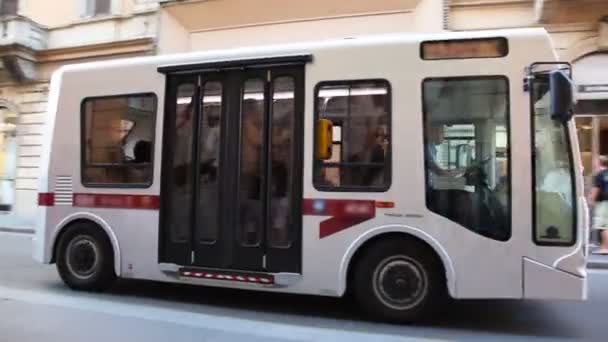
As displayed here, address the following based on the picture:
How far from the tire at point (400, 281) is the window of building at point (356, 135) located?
0.65m

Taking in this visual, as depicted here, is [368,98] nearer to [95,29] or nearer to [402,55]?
[402,55]

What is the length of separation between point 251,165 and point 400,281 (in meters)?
1.98

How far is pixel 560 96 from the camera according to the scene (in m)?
5.05

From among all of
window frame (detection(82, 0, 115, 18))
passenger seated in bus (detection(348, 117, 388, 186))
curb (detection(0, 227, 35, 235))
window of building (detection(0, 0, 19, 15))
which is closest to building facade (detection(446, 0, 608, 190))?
passenger seated in bus (detection(348, 117, 388, 186))

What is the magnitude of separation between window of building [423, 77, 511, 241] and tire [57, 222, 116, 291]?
13.0 ft

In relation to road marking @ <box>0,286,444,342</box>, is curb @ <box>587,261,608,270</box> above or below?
above

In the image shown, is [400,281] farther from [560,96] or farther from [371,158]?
[560,96]

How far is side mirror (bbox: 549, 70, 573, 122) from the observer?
199 inches

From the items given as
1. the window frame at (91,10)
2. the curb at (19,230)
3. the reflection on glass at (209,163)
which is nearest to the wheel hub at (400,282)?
the reflection on glass at (209,163)

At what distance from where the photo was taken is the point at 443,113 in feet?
18.5

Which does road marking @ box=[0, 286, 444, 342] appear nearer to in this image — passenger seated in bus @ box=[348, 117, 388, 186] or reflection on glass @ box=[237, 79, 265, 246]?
reflection on glass @ box=[237, 79, 265, 246]

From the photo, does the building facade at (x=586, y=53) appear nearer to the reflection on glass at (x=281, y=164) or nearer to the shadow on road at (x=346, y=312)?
the shadow on road at (x=346, y=312)

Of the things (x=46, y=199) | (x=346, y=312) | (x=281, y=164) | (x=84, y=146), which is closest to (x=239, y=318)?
(x=346, y=312)

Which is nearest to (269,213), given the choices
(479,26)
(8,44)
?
(479,26)
